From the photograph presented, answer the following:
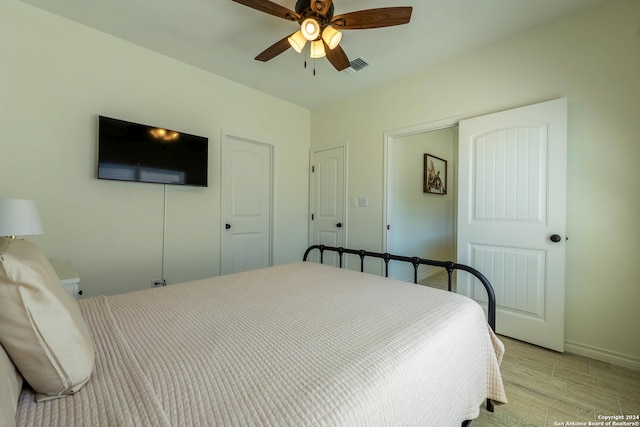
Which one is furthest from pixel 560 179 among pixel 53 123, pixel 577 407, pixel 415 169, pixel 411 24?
pixel 53 123

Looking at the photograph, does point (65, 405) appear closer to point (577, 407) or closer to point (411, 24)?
point (577, 407)

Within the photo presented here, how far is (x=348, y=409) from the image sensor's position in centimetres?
64

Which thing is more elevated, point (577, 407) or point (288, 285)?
point (288, 285)

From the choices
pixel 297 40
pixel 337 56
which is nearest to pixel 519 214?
pixel 337 56

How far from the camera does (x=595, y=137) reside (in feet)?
6.43

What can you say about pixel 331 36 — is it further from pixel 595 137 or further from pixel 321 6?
pixel 595 137

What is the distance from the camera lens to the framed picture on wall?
13.5ft

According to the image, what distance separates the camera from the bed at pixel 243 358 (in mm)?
614

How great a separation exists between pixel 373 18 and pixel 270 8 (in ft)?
2.12

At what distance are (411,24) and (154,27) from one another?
2099 millimetres

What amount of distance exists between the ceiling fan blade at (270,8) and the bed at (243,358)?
5.36 feet

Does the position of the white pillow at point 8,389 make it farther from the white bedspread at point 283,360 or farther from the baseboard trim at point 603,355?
the baseboard trim at point 603,355

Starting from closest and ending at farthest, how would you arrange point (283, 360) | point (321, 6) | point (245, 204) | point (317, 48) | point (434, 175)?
point (283, 360)
point (321, 6)
point (317, 48)
point (245, 204)
point (434, 175)

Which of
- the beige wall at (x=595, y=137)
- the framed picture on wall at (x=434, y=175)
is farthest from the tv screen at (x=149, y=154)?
the framed picture on wall at (x=434, y=175)
